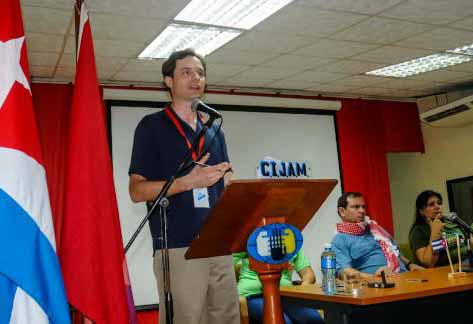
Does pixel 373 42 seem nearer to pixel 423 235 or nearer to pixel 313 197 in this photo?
pixel 423 235

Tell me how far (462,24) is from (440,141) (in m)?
2.89

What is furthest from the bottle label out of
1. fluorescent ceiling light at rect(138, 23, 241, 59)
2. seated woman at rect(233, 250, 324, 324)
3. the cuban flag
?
fluorescent ceiling light at rect(138, 23, 241, 59)

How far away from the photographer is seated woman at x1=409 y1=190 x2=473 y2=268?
12.6ft

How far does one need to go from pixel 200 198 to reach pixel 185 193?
5 cm

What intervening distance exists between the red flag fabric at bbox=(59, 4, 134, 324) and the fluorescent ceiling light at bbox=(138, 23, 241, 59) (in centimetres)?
280

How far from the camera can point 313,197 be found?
4.83 ft

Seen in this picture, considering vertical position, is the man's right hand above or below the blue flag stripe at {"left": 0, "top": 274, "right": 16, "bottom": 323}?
above

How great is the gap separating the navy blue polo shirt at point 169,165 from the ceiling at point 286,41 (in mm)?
2014

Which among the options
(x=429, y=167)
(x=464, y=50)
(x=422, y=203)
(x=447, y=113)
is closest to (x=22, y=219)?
(x=422, y=203)

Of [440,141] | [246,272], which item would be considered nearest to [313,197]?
[246,272]

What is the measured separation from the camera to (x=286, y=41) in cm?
445

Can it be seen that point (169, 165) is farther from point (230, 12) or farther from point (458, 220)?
point (230, 12)

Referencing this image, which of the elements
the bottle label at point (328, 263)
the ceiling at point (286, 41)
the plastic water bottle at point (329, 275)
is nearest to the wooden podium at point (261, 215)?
the plastic water bottle at point (329, 275)

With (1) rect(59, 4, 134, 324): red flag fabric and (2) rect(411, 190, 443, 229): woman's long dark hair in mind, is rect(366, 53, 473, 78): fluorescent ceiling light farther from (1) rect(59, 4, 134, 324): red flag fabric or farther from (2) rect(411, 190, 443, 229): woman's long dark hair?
(1) rect(59, 4, 134, 324): red flag fabric
